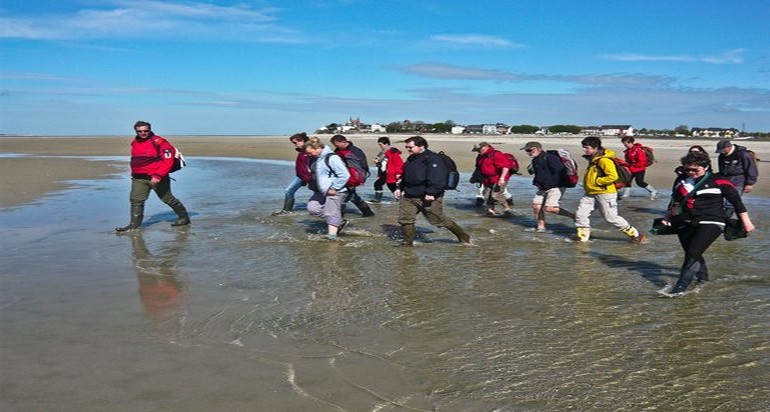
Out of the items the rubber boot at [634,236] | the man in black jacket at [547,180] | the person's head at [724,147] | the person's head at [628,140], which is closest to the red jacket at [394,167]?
the man in black jacket at [547,180]

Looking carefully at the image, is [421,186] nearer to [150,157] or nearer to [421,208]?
[421,208]

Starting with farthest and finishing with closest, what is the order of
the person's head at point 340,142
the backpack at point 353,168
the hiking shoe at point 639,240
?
the person's head at point 340,142 < the backpack at point 353,168 < the hiking shoe at point 639,240

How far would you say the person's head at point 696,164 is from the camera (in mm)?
6543

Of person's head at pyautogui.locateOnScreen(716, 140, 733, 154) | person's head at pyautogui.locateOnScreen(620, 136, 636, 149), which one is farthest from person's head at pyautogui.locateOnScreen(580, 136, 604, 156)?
person's head at pyautogui.locateOnScreen(620, 136, 636, 149)

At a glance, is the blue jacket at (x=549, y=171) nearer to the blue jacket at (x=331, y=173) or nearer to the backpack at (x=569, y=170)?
the backpack at (x=569, y=170)

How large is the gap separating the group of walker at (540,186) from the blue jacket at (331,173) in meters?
0.02

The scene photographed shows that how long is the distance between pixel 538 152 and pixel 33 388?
8.94m

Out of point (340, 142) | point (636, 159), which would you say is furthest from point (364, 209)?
point (636, 159)

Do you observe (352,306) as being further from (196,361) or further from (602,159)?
(602,159)

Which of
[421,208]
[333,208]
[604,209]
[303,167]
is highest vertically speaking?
[303,167]

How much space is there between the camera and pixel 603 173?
381 inches

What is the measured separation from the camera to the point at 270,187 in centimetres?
1897

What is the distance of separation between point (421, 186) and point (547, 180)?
112 inches

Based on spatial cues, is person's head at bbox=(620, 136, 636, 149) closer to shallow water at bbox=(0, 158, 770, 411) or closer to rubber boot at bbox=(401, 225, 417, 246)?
shallow water at bbox=(0, 158, 770, 411)
